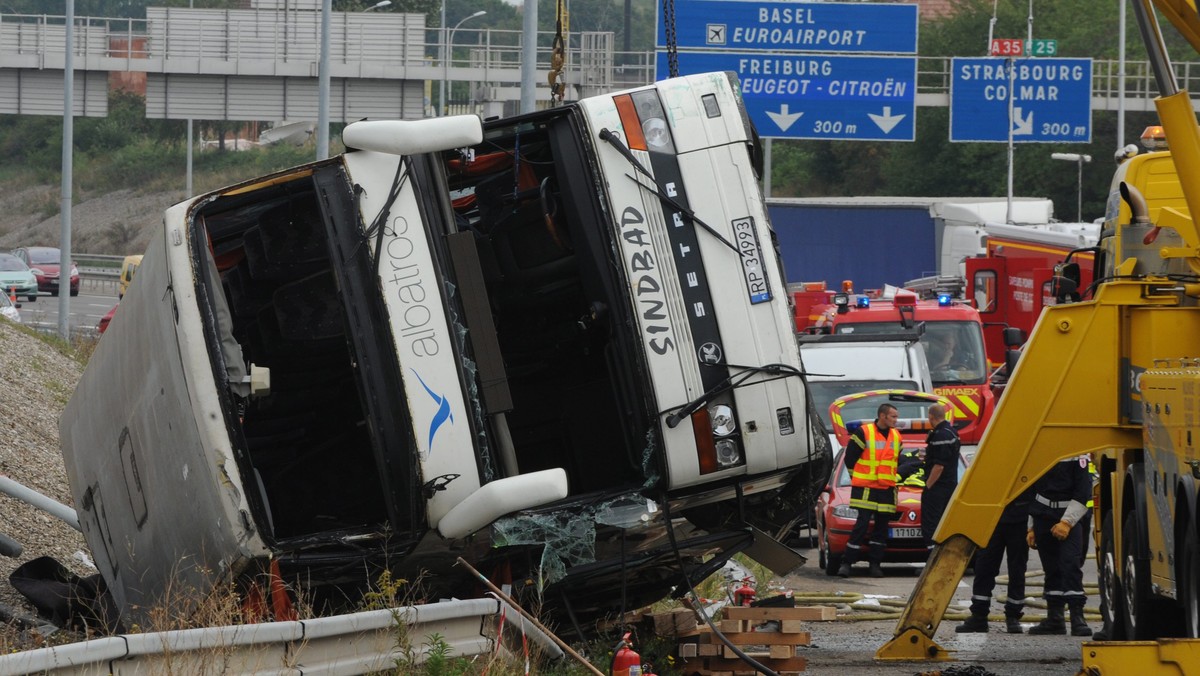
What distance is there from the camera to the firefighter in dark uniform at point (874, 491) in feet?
48.5

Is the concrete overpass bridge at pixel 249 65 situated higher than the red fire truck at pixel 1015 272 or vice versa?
the concrete overpass bridge at pixel 249 65

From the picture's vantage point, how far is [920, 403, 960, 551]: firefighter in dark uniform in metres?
14.0

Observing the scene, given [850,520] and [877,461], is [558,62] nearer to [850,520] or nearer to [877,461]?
[877,461]

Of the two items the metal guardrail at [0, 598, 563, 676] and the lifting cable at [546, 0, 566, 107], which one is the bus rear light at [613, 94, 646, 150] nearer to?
the metal guardrail at [0, 598, 563, 676]

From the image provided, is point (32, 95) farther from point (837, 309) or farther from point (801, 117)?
point (837, 309)

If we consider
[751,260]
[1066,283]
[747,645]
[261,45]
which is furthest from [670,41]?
[261,45]

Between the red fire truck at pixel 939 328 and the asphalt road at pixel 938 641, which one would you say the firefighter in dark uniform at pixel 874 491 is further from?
the red fire truck at pixel 939 328

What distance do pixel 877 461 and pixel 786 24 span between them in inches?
649

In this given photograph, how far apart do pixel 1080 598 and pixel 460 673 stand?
5966 millimetres

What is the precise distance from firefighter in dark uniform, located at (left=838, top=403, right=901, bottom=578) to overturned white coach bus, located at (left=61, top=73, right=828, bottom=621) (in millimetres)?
6799

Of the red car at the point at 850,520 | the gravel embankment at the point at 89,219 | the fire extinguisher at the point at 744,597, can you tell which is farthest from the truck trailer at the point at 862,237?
the gravel embankment at the point at 89,219

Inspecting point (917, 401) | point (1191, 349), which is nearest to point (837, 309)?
point (917, 401)

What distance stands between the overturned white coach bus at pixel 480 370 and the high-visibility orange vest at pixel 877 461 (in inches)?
270

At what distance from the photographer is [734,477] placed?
7539 millimetres
